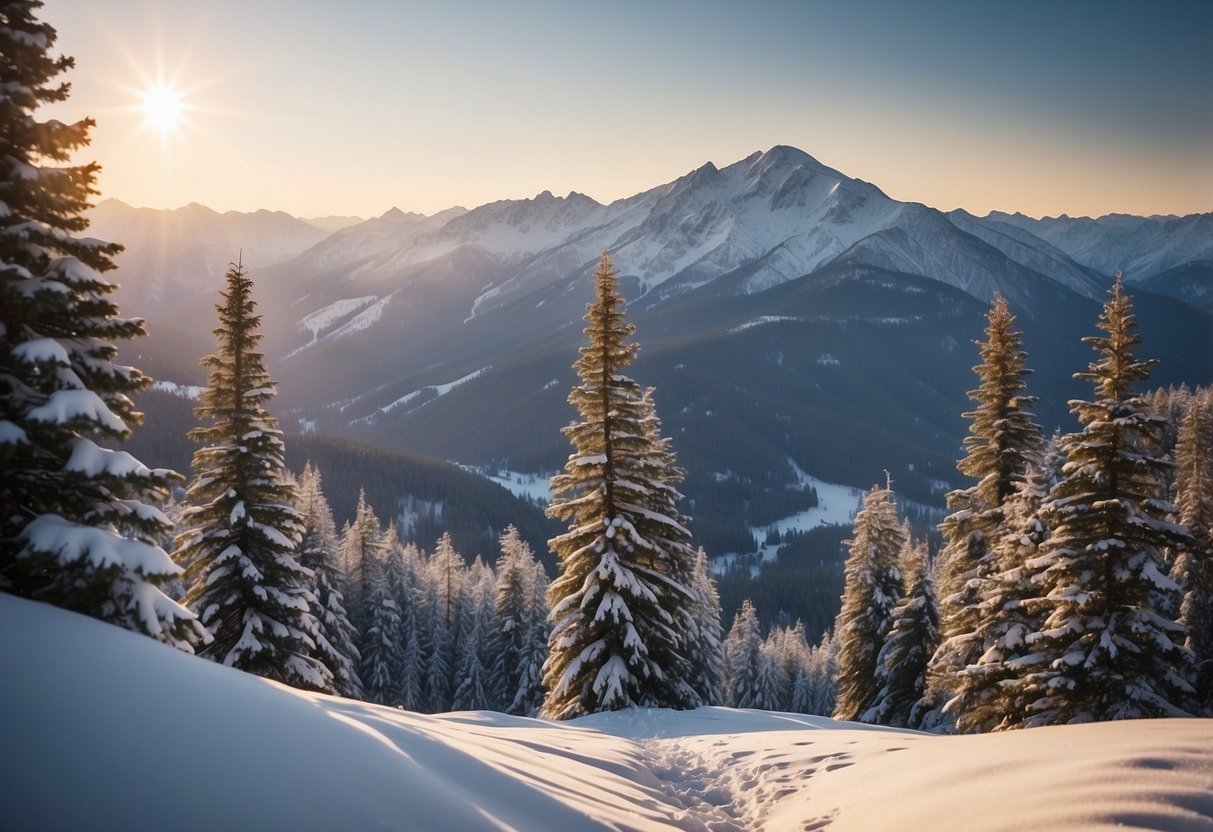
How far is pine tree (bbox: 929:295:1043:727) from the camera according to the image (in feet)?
65.8

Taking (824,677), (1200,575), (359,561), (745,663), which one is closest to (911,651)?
(1200,575)

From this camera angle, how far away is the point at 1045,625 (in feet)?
50.1

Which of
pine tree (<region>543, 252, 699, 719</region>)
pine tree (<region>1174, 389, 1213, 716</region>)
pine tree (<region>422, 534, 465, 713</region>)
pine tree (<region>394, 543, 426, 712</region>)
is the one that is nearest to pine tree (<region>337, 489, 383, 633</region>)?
pine tree (<region>394, 543, 426, 712</region>)

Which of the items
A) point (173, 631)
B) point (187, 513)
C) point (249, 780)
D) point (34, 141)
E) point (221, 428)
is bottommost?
point (249, 780)

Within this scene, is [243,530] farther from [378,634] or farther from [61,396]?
[378,634]

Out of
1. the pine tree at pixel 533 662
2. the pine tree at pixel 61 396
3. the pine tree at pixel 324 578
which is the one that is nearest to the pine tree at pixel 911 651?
the pine tree at pixel 533 662

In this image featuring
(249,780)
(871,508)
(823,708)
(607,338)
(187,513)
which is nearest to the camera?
(249,780)

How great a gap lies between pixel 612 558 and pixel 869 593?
1776cm

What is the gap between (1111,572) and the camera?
575 inches

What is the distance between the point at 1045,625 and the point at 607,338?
42.5 feet

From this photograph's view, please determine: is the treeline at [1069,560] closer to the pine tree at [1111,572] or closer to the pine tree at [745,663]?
the pine tree at [1111,572]

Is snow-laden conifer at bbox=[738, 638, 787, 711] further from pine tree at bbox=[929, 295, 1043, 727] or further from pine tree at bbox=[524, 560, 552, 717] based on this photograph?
pine tree at bbox=[929, 295, 1043, 727]

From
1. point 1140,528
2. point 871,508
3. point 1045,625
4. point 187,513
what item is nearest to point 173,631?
point 187,513

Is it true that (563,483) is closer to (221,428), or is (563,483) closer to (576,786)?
(221,428)
